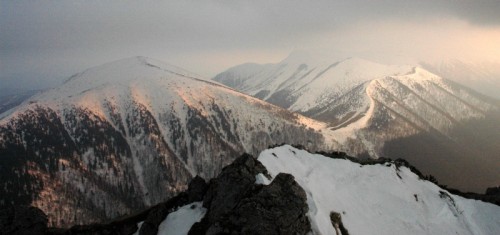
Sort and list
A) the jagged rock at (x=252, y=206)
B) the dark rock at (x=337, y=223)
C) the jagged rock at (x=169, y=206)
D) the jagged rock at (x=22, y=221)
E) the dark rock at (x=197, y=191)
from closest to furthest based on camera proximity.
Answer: the jagged rock at (x=252, y=206) < the dark rock at (x=337, y=223) < the jagged rock at (x=169, y=206) < the dark rock at (x=197, y=191) < the jagged rock at (x=22, y=221)

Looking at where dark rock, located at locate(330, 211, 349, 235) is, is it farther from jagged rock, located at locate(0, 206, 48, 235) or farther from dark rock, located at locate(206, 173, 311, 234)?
jagged rock, located at locate(0, 206, 48, 235)

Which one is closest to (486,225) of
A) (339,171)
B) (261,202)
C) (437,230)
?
(437,230)

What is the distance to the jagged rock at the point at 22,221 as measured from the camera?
72562 mm

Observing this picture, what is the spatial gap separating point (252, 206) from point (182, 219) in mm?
18405

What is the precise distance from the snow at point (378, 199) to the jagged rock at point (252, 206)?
20.3 feet

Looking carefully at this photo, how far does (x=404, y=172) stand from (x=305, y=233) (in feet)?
165

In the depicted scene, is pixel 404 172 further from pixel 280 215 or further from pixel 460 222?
pixel 280 215

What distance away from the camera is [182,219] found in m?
62.1

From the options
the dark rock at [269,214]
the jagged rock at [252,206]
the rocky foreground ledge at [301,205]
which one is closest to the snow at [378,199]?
the rocky foreground ledge at [301,205]

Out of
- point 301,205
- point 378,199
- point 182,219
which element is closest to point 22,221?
point 182,219

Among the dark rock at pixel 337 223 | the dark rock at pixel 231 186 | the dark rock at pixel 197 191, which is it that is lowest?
the dark rock at pixel 337 223

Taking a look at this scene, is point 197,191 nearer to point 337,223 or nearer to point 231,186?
point 231,186

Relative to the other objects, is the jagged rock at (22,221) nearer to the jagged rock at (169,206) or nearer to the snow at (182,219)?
the jagged rock at (169,206)

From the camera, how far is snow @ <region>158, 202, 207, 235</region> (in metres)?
59.3
